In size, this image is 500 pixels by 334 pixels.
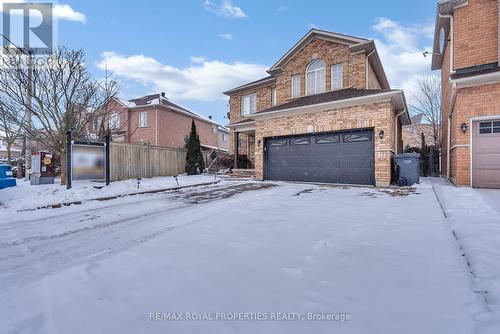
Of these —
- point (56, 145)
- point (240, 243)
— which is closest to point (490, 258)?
point (240, 243)

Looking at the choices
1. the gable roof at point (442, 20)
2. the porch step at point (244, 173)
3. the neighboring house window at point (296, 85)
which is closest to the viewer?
the gable roof at point (442, 20)

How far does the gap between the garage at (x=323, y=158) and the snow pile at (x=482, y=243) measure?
171 inches

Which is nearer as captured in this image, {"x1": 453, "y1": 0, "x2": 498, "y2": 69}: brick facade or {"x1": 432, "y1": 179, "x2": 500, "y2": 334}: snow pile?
{"x1": 432, "y1": 179, "x2": 500, "y2": 334}: snow pile

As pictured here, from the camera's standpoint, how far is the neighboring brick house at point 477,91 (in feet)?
26.7

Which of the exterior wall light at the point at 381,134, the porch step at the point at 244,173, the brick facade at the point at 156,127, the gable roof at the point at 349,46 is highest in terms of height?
the gable roof at the point at 349,46

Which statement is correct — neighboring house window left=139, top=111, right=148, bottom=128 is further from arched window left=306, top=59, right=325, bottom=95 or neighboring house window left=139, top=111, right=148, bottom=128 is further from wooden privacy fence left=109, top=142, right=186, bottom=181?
arched window left=306, top=59, right=325, bottom=95

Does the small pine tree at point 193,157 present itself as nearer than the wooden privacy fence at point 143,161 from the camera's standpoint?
No

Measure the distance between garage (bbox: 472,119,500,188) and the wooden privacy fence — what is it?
14220mm

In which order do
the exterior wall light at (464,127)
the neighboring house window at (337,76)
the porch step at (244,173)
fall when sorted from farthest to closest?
the porch step at (244,173) < the neighboring house window at (337,76) < the exterior wall light at (464,127)

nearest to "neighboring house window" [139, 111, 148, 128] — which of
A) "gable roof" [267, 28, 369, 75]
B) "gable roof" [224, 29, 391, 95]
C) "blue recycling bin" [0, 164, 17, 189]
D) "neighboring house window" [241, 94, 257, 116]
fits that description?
"neighboring house window" [241, 94, 257, 116]

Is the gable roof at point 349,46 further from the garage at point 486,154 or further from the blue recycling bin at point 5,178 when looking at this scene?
the blue recycling bin at point 5,178

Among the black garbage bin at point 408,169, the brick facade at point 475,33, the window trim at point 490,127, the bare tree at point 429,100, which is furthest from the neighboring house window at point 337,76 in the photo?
the bare tree at point 429,100

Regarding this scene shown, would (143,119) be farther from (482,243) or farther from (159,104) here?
(482,243)

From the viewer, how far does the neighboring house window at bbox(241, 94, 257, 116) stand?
717 inches
